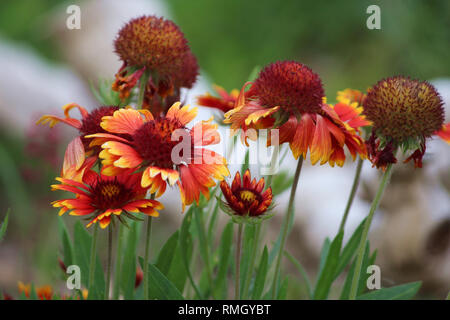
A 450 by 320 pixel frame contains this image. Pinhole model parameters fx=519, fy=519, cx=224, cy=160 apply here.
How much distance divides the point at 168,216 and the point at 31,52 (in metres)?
1.53

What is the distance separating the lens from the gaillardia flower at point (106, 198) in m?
0.61

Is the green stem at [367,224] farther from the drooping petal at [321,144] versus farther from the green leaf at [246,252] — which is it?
the green leaf at [246,252]

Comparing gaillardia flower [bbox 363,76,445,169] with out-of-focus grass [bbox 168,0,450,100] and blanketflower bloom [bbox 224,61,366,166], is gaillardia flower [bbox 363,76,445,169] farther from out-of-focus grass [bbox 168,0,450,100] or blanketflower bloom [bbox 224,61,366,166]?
out-of-focus grass [bbox 168,0,450,100]

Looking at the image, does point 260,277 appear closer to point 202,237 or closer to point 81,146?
point 202,237

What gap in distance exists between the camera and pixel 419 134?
0.68 meters

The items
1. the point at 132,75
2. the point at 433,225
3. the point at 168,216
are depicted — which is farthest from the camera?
the point at 168,216

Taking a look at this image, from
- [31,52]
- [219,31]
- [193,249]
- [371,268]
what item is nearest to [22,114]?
[31,52]

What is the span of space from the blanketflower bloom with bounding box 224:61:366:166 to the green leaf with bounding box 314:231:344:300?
168 mm

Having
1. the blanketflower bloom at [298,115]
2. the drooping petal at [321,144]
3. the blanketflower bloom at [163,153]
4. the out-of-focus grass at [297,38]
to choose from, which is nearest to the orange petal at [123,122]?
the blanketflower bloom at [163,153]

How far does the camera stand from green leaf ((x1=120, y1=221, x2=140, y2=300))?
805mm

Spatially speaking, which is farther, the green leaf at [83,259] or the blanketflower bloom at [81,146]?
the green leaf at [83,259]

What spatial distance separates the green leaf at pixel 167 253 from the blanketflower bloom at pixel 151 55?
0.71 ft

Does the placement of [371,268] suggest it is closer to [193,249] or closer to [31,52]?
[193,249]

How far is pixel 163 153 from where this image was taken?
606 millimetres
